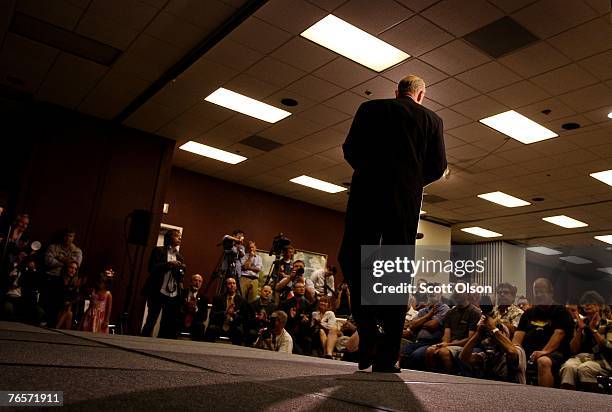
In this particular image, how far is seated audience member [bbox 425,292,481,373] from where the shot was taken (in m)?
3.82

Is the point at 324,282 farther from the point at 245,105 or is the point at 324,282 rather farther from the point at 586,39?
the point at 586,39

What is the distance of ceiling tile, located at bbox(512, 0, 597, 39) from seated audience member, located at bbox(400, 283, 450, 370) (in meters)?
2.57

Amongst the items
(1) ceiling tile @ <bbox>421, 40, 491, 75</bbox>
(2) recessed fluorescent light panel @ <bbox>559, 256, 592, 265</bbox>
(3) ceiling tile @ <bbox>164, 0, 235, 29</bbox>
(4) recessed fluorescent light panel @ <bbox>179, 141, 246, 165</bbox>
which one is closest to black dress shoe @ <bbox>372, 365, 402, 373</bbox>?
(1) ceiling tile @ <bbox>421, 40, 491, 75</bbox>

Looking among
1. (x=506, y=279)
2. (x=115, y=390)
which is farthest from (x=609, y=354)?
(x=506, y=279)

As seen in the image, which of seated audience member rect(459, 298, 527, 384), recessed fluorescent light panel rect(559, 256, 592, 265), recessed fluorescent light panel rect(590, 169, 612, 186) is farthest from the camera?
recessed fluorescent light panel rect(559, 256, 592, 265)

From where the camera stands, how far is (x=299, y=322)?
19.6 feet

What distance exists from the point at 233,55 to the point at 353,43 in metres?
1.29

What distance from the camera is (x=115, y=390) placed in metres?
0.84

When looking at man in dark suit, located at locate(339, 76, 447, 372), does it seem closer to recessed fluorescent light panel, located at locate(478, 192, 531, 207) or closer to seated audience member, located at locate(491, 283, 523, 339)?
seated audience member, located at locate(491, 283, 523, 339)

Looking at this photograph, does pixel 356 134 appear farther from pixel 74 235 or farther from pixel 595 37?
pixel 74 235

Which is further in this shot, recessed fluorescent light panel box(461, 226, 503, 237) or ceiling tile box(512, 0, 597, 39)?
recessed fluorescent light panel box(461, 226, 503, 237)

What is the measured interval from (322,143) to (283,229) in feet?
10.8

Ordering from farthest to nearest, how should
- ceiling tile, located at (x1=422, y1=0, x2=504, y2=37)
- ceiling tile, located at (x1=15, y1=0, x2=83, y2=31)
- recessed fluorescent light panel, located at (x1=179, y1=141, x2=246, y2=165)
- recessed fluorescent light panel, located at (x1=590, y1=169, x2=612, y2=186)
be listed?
recessed fluorescent light panel, located at (x1=179, y1=141, x2=246, y2=165) < recessed fluorescent light panel, located at (x1=590, y1=169, x2=612, y2=186) < ceiling tile, located at (x1=15, y1=0, x2=83, y2=31) < ceiling tile, located at (x1=422, y1=0, x2=504, y2=37)

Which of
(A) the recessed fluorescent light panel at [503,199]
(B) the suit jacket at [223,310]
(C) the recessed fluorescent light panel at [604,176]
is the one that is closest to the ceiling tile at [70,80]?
(B) the suit jacket at [223,310]
